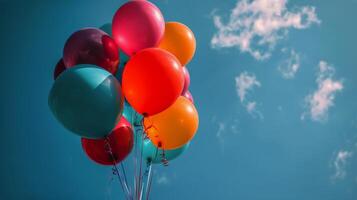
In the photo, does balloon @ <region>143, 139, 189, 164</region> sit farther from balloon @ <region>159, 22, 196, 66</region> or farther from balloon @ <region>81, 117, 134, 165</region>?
balloon @ <region>159, 22, 196, 66</region>

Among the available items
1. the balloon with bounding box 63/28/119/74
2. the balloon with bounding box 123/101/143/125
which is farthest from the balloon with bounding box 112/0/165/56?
the balloon with bounding box 123/101/143/125

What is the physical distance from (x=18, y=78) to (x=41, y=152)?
5.64ft

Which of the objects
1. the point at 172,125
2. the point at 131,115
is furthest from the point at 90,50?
the point at 172,125

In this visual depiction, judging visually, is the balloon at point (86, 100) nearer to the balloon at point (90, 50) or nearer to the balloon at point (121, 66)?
the balloon at point (90, 50)

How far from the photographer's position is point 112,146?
12.9ft

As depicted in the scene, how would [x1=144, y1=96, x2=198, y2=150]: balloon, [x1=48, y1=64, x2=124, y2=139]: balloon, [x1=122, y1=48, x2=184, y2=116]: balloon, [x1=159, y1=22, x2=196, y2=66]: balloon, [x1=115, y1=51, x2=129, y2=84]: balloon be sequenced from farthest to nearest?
[x1=159, y1=22, x2=196, y2=66]: balloon < [x1=115, y1=51, x2=129, y2=84]: balloon < [x1=144, y1=96, x2=198, y2=150]: balloon < [x1=122, y1=48, x2=184, y2=116]: balloon < [x1=48, y1=64, x2=124, y2=139]: balloon

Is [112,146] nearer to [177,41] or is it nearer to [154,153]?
[154,153]

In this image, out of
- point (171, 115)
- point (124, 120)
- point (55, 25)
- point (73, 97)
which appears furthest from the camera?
point (55, 25)

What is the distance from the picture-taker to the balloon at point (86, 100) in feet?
11.0

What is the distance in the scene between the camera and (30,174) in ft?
23.4

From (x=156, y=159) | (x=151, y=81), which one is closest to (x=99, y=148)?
(x=156, y=159)

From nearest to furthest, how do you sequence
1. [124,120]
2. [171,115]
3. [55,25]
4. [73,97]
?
[73,97] < [171,115] < [124,120] < [55,25]

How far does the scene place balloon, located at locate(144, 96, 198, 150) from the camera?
12.6ft

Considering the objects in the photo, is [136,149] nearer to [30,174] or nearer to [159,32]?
[159,32]
